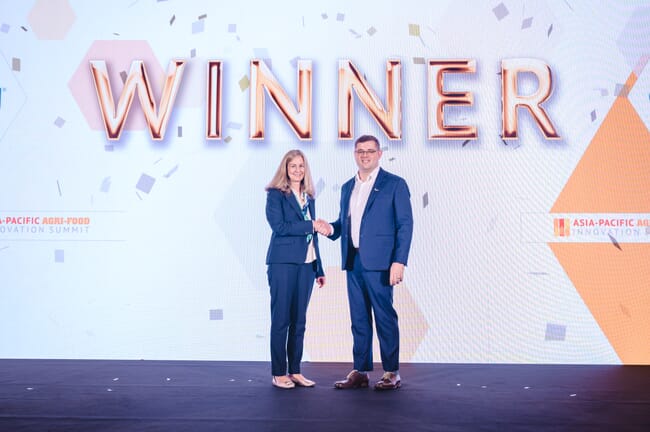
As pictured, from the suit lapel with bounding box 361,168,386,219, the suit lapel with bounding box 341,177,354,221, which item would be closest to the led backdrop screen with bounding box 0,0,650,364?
the suit lapel with bounding box 341,177,354,221

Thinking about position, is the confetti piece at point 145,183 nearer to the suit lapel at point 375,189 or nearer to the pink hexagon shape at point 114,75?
the pink hexagon shape at point 114,75

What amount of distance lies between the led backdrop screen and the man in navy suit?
3.07 ft

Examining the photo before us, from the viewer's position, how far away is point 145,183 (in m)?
4.43

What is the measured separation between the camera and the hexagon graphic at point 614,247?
421 cm

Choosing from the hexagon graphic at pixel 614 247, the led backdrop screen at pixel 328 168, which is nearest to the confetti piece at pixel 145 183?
the led backdrop screen at pixel 328 168

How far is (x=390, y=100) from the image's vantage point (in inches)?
172

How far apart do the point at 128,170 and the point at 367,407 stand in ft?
8.60

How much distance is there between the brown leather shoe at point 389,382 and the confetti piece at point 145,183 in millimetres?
2227

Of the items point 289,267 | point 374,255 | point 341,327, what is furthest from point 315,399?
point 341,327

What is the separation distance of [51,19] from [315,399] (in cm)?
345

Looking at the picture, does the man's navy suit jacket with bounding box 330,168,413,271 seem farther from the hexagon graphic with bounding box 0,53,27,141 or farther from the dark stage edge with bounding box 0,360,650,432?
the hexagon graphic with bounding box 0,53,27,141

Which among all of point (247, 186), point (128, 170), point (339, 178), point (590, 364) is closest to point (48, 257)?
point (128, 170)

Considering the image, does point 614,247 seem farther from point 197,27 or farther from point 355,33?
point 197,27

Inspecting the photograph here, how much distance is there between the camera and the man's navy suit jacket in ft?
10.8
